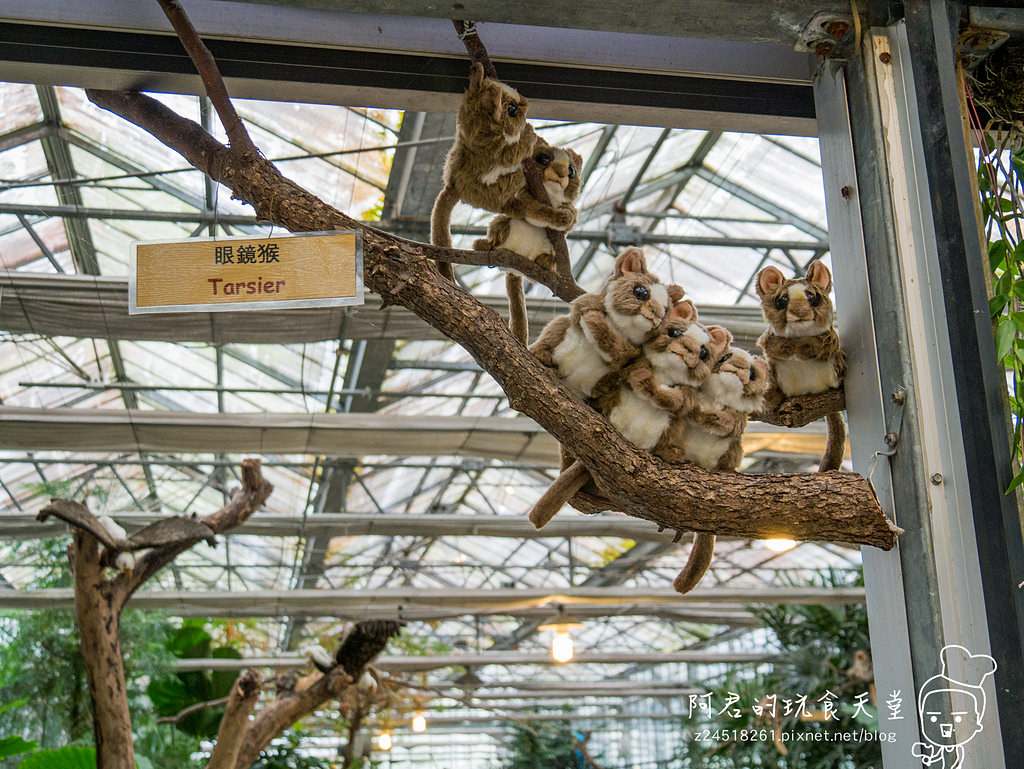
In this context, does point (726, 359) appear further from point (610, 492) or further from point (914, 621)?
point (914, 621)

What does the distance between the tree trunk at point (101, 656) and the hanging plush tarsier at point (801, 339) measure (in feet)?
9.10

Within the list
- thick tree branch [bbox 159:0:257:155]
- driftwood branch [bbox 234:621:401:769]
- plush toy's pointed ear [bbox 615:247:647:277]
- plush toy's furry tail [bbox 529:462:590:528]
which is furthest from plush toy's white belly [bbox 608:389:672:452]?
driftwood branch [bbox 234:621:401:769]

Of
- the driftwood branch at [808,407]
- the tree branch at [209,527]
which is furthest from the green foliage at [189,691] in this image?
the driftwood branch at [808,407]

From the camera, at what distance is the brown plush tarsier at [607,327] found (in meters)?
1.70

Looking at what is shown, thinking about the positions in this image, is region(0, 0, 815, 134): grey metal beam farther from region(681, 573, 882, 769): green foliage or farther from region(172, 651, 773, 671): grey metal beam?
region(172, 651, 773, 671): grey metal beam

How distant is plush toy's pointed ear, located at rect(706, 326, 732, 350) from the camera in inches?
71.1

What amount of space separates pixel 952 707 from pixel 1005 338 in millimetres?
624

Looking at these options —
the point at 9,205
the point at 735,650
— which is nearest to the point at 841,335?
the point at 9,205

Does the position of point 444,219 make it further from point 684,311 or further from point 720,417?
point 720,417

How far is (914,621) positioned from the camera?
158 cm

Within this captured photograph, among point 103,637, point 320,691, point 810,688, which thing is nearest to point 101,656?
point 103,637

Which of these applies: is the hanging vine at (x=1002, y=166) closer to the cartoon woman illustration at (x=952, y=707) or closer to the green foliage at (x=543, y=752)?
the cartoon woman illustration at (x=952, y=707)

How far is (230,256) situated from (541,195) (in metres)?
0.64

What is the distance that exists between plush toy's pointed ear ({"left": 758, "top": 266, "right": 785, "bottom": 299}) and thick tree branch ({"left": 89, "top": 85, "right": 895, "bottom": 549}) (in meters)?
0.45
